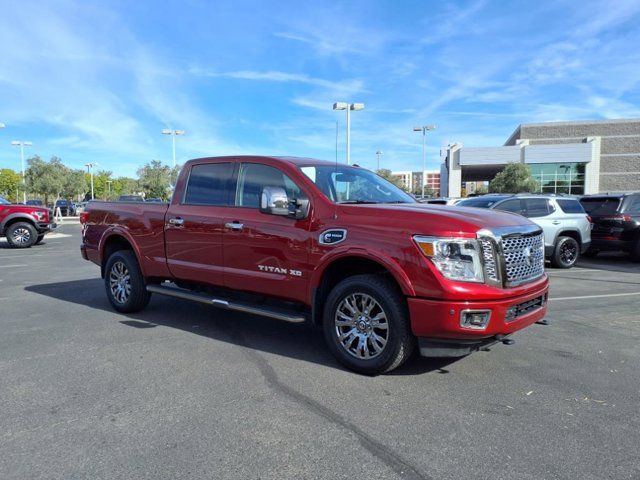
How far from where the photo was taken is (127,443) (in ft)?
10.3

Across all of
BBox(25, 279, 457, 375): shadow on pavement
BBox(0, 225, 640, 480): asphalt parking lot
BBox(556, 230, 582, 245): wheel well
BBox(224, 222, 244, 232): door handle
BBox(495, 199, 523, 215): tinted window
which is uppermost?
BBox(495, 199, 523, 215): tinted window

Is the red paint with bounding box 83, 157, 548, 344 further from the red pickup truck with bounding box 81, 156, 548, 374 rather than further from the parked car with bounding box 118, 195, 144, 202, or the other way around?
the parked car with bounding box 118, 195, 144, 202

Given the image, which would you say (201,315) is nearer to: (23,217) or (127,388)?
(127,388)

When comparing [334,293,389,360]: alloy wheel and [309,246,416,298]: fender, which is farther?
[334,293,389,360]: alloy wheel

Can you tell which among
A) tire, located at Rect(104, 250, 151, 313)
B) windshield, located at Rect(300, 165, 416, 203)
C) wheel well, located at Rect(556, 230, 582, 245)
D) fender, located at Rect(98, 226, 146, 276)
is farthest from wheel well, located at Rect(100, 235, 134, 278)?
wheel well, located at Rect(556, 230, 582, 245)

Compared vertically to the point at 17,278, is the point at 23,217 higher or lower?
higher

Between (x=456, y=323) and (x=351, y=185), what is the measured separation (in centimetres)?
198

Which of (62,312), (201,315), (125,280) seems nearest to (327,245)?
(201,315)

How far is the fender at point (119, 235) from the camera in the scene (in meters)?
6.49

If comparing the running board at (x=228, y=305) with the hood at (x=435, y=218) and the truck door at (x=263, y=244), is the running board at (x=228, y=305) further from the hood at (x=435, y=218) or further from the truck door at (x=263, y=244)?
the hood at (x=435, y=218)

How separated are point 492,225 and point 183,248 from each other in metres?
3.54

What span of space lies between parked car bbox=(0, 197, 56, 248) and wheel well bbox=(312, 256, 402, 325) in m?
15.0

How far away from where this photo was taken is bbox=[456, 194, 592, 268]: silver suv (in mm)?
11223

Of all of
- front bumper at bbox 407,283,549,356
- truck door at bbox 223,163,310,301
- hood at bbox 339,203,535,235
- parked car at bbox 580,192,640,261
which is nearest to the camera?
front bumper at bbox 407,283,549,356
